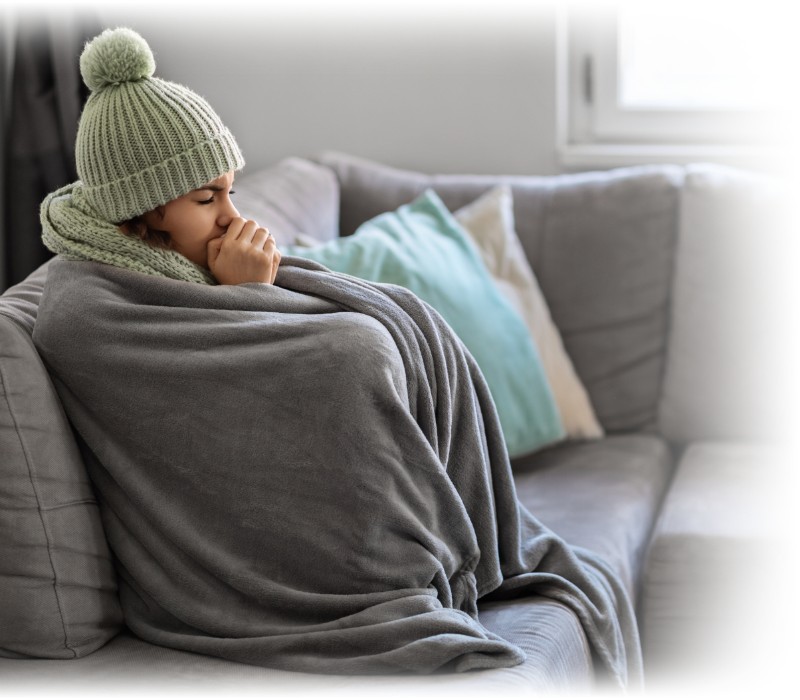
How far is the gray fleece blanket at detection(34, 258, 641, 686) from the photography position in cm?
142

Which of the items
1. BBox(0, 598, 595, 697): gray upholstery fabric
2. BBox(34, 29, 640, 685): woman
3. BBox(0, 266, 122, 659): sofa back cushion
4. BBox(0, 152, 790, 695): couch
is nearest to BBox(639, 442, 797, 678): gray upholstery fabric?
BBox(0, 152, 790, 695): couch

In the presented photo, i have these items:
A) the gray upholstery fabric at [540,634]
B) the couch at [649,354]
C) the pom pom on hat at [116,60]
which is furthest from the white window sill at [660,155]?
the pom pom on hat at [116,60]

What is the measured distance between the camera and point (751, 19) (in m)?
2.81

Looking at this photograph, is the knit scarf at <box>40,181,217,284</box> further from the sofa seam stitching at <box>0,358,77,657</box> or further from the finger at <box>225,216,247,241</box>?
the sofa seam stitching at <box>0,358,77,657</box>

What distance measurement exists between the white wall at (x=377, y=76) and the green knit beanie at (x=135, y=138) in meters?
1.49

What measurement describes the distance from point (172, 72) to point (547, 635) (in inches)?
78.7

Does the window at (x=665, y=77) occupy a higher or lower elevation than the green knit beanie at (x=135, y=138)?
lower

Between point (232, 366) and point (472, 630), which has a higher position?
point (232, 366)

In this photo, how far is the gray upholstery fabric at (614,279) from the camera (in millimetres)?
2471

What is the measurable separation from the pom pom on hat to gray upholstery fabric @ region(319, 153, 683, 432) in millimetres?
1199

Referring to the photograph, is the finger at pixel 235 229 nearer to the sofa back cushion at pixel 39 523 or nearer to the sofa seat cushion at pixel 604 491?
the sofa back cushion at pixel 39 523

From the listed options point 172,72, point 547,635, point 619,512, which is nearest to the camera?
point 547,635

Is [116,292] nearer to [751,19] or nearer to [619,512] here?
[619,512]

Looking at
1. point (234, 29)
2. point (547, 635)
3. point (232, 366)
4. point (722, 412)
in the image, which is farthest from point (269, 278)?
point (234, 29)
